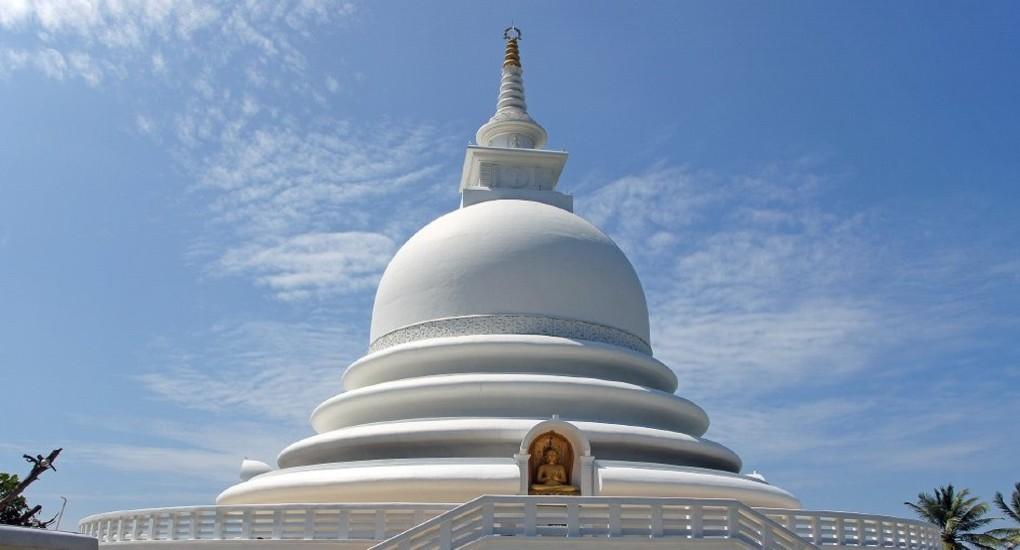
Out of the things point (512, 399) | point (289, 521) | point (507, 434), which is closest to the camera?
point (289, 521)

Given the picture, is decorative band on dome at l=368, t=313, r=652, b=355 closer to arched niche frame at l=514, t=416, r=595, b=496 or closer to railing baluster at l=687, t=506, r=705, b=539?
arched niche frame at l=514, t=416, r=595, b=496

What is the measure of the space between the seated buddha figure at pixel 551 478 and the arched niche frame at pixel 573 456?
151mm

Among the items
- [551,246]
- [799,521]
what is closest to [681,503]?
[799,521]

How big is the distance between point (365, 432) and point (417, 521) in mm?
3967

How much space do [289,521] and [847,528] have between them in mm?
9531

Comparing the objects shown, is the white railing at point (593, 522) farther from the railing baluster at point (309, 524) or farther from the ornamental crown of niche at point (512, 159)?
the ornamental crown of niche at point (512, 159)

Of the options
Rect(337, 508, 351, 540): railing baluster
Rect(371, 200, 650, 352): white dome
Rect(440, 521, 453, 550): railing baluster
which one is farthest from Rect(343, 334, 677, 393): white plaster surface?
Rect(440, 521, 453, 550): railing baluster

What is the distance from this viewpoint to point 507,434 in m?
18.4

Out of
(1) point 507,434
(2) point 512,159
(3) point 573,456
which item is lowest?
(3) point 573,456

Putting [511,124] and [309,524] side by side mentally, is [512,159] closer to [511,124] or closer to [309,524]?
[511,124]

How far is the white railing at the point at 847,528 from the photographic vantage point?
51.4ft

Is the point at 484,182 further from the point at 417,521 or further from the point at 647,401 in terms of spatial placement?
the point at 417,521

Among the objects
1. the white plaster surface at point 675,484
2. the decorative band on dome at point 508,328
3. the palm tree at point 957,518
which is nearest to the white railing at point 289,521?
the white plaster surface at point 675,484

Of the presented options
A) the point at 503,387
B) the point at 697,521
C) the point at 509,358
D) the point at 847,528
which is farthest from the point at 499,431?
the point at 847,528
